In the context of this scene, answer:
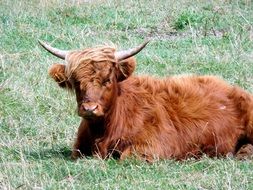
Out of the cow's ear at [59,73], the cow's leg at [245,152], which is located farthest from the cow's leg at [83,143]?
the cow's leg at [245,152]

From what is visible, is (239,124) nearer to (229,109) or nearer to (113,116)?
(229,109)

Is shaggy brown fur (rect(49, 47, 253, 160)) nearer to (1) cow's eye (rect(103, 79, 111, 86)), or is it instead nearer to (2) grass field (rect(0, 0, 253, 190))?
(1) cow's eye (rect(103, 79, 111, 86))

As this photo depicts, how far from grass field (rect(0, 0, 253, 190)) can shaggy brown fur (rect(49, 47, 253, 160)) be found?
0.86 feet

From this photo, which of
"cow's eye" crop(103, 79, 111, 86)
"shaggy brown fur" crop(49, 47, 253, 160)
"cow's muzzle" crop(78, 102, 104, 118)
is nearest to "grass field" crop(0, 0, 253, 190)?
"shaggy brown fur" crop(49, 47, 253, 160)

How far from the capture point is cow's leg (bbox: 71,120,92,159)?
7473 mm

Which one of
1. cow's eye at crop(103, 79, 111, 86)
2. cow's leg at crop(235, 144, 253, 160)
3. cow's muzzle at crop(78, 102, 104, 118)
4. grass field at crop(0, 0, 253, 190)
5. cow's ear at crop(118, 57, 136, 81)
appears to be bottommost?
cow's leg at crop(235, 144, 253, 160)

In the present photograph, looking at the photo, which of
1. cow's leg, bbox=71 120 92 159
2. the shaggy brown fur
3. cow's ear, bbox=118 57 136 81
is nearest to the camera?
the shaggy brown fur

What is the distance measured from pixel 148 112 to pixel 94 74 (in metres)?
0.70

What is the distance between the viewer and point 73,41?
12258mm

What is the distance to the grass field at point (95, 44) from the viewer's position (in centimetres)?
667

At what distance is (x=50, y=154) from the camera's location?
7562mm

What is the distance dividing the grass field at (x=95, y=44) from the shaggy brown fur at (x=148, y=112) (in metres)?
0.26

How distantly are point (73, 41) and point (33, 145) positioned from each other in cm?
450

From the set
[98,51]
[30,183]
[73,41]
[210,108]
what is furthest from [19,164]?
[73,41]
